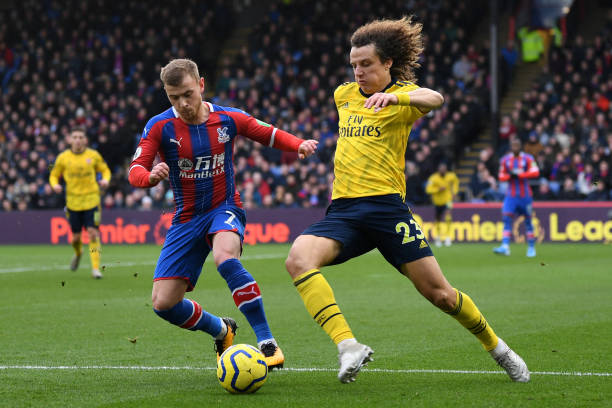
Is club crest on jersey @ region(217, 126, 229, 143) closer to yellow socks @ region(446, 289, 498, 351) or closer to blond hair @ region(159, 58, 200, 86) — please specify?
blond hair @ region(159, 58, 200, 86)

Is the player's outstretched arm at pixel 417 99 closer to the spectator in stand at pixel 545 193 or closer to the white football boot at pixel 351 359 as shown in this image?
the white football boot at pixel 351 359

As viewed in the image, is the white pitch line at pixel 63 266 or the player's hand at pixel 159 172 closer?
the player's hand at pixel 159 172

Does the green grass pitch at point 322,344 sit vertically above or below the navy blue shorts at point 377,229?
below

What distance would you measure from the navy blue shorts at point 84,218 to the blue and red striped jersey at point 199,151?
8.89 meters

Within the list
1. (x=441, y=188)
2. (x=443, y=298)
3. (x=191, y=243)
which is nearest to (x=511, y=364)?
(x=443, y=298)

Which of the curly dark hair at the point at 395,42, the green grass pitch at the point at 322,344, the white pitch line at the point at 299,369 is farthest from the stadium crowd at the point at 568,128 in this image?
the curly dark hair at the point at 395,42

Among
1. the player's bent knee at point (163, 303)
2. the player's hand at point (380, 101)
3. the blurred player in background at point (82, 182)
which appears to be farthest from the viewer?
the blurred player in background at point (82, 182)

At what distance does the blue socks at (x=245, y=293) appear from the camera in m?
6.34

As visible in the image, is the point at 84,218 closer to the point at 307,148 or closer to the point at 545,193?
the point at 307,148

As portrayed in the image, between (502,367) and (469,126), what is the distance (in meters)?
21.7

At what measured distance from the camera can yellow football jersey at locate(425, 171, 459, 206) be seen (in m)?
23.6

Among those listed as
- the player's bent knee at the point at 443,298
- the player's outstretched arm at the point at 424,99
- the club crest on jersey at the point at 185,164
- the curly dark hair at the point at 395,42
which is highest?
the curly dark hair at the point at 395,42

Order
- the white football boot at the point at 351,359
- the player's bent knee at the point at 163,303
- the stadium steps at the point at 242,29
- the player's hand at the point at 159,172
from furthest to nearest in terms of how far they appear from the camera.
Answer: the stadium steps at the point at 242,29 → the player's bent knee at the point at 163,303 → the player's hand at the point at 159,172 → the white football boot at the point at 351,359

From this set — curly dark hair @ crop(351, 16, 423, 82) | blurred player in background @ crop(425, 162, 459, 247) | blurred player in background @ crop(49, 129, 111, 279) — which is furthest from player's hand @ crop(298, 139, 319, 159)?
blurred player in background @ crop(425, 162, 459, 247)
